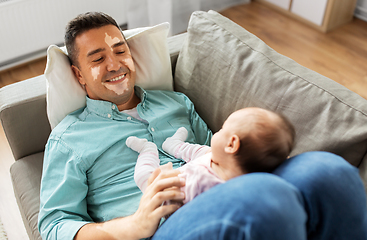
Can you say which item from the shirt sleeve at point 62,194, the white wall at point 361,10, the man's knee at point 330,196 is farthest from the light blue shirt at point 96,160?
the white wall at point 361,10

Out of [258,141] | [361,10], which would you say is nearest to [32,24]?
[258,141]

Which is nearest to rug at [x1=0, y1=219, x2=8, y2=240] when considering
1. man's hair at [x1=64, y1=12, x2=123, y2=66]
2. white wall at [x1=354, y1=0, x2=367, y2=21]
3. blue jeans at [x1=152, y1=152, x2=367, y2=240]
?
man's hair at [x1=64, y1=12, x2=123, y2=66]

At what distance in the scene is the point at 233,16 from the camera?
11.4ft

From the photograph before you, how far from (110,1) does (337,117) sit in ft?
7.66

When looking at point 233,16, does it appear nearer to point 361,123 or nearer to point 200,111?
point 200,111

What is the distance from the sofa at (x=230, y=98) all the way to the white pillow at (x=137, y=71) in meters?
0.10

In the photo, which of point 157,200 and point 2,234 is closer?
point 157,200

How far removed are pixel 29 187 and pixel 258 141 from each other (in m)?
1.04

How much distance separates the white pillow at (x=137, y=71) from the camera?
1.37 metres

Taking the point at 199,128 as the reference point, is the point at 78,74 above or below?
above

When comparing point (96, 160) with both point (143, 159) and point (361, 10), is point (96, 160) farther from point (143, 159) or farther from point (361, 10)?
point (361, 10)

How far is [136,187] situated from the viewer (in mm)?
1237

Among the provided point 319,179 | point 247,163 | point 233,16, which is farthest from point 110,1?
point 319,179

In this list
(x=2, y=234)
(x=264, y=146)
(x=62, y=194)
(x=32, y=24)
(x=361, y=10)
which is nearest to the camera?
(x=264, y=146)
